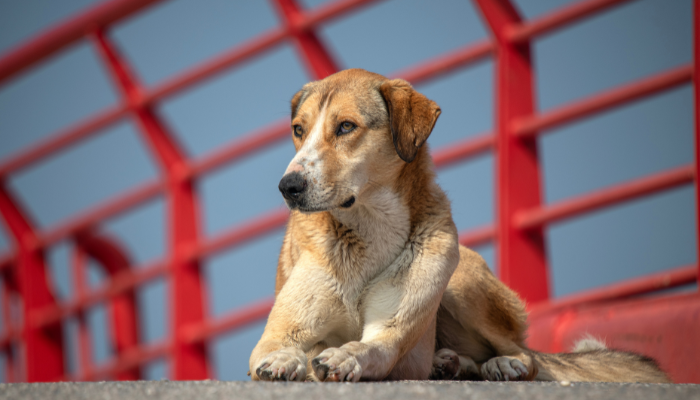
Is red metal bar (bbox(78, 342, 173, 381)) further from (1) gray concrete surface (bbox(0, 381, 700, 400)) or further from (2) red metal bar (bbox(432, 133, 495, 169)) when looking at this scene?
(1) gray concrete surface (bbox(0, 381, 700, 400))

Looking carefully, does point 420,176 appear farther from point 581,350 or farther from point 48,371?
point 48,371

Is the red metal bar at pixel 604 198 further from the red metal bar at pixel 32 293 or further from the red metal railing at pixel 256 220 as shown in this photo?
the red metal bar at pixel 32 293

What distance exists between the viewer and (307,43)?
5652 mm

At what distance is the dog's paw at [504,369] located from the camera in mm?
2615

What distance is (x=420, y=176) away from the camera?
8.75 ft

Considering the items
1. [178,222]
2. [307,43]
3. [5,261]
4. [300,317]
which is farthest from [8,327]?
[300,317]

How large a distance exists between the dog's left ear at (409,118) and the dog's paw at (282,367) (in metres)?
0.86

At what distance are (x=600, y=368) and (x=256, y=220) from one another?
142 inches

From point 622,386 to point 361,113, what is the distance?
4.33 ft

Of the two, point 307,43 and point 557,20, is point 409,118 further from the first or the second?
point 307,43

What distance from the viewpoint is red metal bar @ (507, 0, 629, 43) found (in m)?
4.46

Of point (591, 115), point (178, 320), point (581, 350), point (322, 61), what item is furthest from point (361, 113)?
point (178, 320)

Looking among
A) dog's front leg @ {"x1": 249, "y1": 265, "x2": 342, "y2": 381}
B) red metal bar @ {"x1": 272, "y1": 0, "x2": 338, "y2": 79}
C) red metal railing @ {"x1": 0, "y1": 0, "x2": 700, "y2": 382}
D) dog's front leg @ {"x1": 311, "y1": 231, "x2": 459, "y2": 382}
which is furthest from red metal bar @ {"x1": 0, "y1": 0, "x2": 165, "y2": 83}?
dog's front leg @ {"x1": 311, "y1": 231, "x2": 459, "y2": 382}

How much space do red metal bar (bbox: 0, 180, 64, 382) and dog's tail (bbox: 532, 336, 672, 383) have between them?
18.1ft
